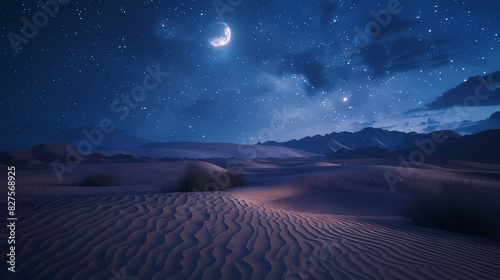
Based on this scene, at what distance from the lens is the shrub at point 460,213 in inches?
172

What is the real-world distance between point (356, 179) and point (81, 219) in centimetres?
1174

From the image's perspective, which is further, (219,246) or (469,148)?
(469,148)

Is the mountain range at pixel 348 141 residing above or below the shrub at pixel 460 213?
above

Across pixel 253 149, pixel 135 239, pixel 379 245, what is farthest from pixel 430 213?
pixel 253 149

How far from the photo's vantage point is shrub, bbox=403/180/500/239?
438 centimetres

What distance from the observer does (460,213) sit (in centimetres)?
462

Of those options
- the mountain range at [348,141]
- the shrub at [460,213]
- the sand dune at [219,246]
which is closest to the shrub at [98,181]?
the sand dune at [219,246]

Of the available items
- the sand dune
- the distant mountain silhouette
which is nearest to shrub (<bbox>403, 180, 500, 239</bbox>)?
the sand dune

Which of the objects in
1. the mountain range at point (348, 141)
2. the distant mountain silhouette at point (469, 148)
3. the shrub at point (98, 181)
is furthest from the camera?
the mountain range at point (348, 141)

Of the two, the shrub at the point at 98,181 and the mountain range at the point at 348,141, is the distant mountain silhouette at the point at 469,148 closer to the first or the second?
the shrub at the point at 98,181

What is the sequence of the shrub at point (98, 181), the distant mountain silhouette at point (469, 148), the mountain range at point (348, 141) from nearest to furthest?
the shrub at point (98, 181) → the distant mountain silhouette at point (469, 148) → the mountain range at point (348, 141)

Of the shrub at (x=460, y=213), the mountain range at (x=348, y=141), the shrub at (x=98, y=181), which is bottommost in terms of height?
the shrub at (x=460, y=213)

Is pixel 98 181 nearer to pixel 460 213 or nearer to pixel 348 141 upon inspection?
pixel 460 213

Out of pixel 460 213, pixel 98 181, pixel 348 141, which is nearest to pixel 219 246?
pixel 460 213
